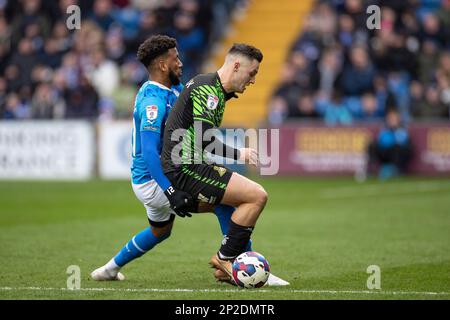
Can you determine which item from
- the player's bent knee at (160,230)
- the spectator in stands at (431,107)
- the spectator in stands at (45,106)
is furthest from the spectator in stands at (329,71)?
the player's bent knee at (160,230)

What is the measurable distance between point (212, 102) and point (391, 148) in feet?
46.0

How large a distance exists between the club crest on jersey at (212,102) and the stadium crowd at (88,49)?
15.8m

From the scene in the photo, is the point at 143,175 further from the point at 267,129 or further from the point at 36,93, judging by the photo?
the point at 36,93

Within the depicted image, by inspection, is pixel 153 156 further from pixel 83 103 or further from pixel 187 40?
pixel 187 40

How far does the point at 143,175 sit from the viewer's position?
345 inches

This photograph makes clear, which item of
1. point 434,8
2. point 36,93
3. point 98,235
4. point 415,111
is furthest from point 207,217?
point 434,8

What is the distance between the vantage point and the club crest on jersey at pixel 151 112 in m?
8.41

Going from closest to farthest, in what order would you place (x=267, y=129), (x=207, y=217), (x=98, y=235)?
(x=98, y=235)
(x=207, y=217)
(x=267, y=129)

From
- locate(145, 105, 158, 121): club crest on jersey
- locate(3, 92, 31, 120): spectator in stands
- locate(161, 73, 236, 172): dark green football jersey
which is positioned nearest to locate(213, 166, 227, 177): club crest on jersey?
locate(161, 73, 236, 172): dark green football jersey

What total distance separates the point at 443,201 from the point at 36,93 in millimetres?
12049

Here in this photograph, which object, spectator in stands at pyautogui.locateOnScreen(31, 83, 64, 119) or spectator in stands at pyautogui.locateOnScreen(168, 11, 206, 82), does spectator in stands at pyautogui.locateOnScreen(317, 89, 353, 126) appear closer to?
spectator in stands at pyautogui.locateOnScreen(168, 11, 206, 82)

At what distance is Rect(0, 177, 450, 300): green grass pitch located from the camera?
821 cm

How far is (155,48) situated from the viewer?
8672 millimetres
